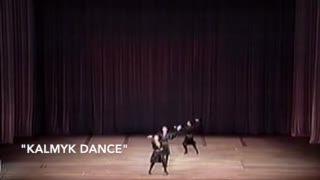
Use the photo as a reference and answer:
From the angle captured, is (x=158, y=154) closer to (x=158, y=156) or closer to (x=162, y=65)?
(x=158, y=156)

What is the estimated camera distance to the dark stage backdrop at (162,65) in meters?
12.9

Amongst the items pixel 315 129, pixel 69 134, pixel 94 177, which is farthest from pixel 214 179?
pixel 69 134

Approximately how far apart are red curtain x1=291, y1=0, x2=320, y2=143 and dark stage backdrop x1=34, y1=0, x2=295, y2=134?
329 mm

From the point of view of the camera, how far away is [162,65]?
42.8 ft

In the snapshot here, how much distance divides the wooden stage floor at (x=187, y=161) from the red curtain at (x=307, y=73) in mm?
349

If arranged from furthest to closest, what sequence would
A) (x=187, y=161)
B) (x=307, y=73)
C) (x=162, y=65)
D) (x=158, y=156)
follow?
(x=162, y=65) < (x=307, y=73) < (x=187, y=161) < (x=158, y=156)

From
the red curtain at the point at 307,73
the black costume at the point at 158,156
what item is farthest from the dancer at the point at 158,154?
the red curtain at the point at 307,73

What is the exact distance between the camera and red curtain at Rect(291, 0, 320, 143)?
1191 centimetres

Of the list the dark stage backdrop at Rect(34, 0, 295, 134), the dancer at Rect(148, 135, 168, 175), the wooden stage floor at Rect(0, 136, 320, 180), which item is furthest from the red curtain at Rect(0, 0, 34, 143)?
the dancer at Rect(148, 135, 168, 175)

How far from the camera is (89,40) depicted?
42.6 feet

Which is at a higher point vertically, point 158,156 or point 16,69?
point 16,69

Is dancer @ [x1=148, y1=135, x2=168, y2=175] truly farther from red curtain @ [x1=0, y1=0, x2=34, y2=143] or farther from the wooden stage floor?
red curtain @ [x1=0, y1=0, x2=34, y2=143]

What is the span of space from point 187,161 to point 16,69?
3950 mm

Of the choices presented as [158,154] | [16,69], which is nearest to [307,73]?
[158,154]
